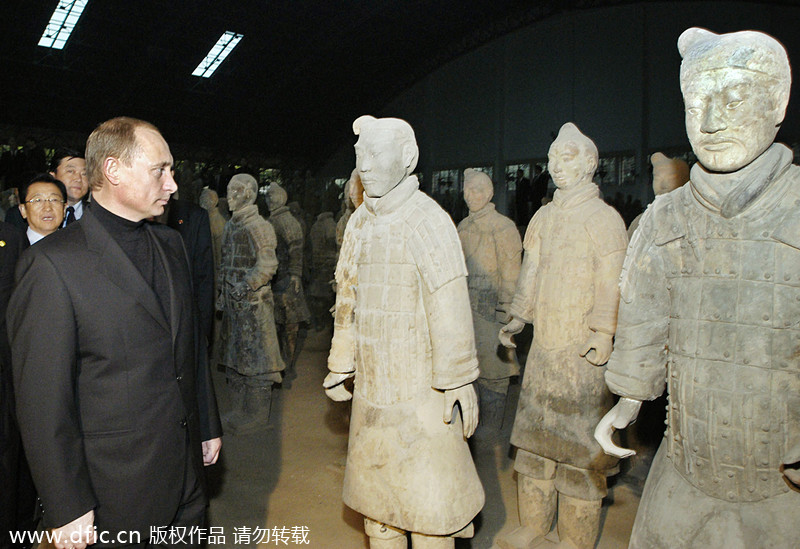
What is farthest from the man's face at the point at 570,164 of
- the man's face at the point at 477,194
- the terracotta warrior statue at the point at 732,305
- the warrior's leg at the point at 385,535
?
the warrior's leg at the point at 385,535

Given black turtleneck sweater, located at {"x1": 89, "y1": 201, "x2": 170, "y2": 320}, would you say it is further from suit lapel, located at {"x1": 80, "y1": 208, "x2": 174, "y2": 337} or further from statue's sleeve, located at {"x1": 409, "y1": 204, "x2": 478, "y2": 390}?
statue's sleeve, located at {"x1": 409, "y1": 204, "x2": 478, "y2": 390}

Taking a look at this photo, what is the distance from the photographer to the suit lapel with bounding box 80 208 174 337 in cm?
207

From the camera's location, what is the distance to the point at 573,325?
3.31 meters

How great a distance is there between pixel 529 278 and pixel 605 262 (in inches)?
Result: 19.5

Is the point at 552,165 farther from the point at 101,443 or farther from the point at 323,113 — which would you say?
the point at 323,113

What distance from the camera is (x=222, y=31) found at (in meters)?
11.8

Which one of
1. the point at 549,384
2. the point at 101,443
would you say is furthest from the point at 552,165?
the point at 101,443

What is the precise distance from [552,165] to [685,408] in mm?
1880

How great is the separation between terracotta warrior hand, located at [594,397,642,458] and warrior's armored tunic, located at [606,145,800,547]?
57mm

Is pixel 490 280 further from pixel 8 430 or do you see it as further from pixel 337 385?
pixel 8 430

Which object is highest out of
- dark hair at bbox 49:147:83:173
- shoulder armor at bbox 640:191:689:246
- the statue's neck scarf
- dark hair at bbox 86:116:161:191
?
dark hair at bbox 49:147:83:173

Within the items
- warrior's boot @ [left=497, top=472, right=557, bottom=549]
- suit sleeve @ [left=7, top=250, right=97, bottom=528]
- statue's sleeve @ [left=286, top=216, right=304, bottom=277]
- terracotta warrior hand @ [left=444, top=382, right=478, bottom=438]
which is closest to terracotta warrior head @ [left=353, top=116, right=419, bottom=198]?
terracotta warrior hand @ [left=444, top=382, right=478, bottom=438]

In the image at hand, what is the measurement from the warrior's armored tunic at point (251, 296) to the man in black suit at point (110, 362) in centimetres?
310

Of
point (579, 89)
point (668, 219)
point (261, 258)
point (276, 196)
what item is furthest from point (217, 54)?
point (668, 219)
